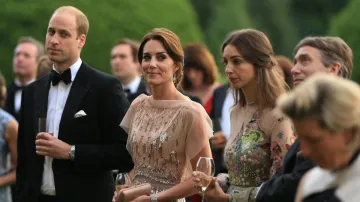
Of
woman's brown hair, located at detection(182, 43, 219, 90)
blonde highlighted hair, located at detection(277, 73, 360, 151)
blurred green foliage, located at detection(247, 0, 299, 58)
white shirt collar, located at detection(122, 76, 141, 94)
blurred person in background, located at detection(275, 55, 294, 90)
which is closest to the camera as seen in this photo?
blonde highlighted hair, located at detection(277, 73, 360, 151)

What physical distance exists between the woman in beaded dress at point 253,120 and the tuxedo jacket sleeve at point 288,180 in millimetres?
596

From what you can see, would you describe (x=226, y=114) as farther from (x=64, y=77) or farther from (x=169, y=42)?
(x=169, y=42)

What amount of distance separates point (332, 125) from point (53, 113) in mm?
3926

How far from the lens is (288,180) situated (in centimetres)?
542

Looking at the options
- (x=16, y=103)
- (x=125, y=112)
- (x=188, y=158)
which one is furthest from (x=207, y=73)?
(x=188, y=158)

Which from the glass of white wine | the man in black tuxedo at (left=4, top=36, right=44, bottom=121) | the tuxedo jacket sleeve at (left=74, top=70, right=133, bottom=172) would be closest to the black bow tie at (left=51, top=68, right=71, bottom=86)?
the tuxedo jacket sleeve at (left=74, top=70, right=133, bottom=172)

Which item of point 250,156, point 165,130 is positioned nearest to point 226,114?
point 165,130

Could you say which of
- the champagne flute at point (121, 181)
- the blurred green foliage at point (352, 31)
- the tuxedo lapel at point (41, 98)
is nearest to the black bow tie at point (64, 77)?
the tuxedo lapel at point (41, 98)

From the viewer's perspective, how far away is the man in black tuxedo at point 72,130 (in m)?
7.61

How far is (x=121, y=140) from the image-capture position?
7703mm

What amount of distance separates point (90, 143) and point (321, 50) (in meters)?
2.34

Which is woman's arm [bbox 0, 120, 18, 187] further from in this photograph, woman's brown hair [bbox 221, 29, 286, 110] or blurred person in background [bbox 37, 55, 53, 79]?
woman's brown hair [bbox 221, 29, 286, 110]

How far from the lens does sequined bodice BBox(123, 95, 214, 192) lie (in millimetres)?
6758

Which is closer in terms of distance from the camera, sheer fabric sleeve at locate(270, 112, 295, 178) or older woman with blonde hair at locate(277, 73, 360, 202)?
older woman with blonde hair at locate(277, 73, 360, 202)
